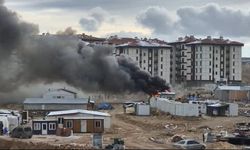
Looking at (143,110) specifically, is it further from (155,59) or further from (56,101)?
(155,59)

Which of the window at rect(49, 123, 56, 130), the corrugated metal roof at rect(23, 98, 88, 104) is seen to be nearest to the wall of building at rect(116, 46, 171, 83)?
the corrugated metal roof at rect(23, 98, 88, 104)

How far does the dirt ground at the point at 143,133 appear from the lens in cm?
3969

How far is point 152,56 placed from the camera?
12512cm

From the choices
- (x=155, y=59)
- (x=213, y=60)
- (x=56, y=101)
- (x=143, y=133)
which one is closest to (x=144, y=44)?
(x=155, y=59)

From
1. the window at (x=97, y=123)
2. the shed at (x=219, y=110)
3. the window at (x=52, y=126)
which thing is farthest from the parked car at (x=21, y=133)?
the shed at (x=219, y=110)

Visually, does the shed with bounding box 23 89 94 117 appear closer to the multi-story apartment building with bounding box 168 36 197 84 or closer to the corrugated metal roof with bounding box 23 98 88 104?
the corrugated metal roof with bounding box 23 98 88 104

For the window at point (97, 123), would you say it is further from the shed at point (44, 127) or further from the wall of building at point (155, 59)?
the wall of building at point (155, 59)

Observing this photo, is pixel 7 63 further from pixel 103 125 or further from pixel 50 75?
pixel 103 125

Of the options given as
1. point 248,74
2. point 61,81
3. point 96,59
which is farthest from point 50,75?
point 248,74

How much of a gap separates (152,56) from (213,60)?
1351 cm

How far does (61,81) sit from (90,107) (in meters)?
6.87

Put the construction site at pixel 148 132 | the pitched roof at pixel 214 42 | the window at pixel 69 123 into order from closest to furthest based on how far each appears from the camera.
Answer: the construction site at pixel 148 132
the window at pixel 69 123
the pitched roof at pixel 214 42

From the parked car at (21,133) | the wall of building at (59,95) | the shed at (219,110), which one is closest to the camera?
the parked car at (21,133)

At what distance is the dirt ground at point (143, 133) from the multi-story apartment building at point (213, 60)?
56084 mm
